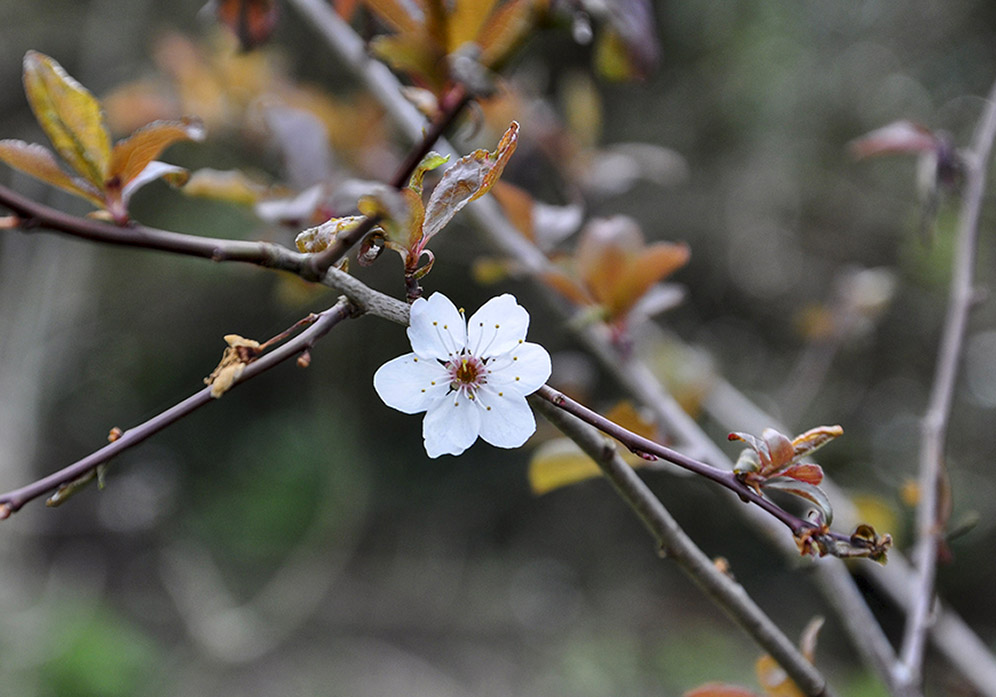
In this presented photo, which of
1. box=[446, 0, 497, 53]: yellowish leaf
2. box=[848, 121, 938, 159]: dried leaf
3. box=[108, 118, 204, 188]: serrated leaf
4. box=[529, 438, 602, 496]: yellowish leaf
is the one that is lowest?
box=[848, 121, 938, 159]: dried leaf

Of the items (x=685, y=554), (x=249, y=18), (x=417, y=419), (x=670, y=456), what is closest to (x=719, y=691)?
(x=685, y=554)

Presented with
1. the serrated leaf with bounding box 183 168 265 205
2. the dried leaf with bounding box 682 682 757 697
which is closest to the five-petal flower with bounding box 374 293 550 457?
the dried leaf with bounding box 682 682 757 697

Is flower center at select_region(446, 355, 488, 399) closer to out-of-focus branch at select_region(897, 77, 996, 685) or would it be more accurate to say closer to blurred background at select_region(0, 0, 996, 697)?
out-of-focus branch at select_region(897, 77, 996, 685)

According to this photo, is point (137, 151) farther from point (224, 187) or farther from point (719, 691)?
point (719, 691)

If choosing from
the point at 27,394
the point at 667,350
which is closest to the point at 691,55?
the point at 667,350

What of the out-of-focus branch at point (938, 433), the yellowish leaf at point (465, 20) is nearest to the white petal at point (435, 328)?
the yellowish leaf at point (465, 20)

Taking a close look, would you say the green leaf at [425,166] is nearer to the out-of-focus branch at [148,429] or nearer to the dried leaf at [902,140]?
the out-of-focus branch at [148,429]
